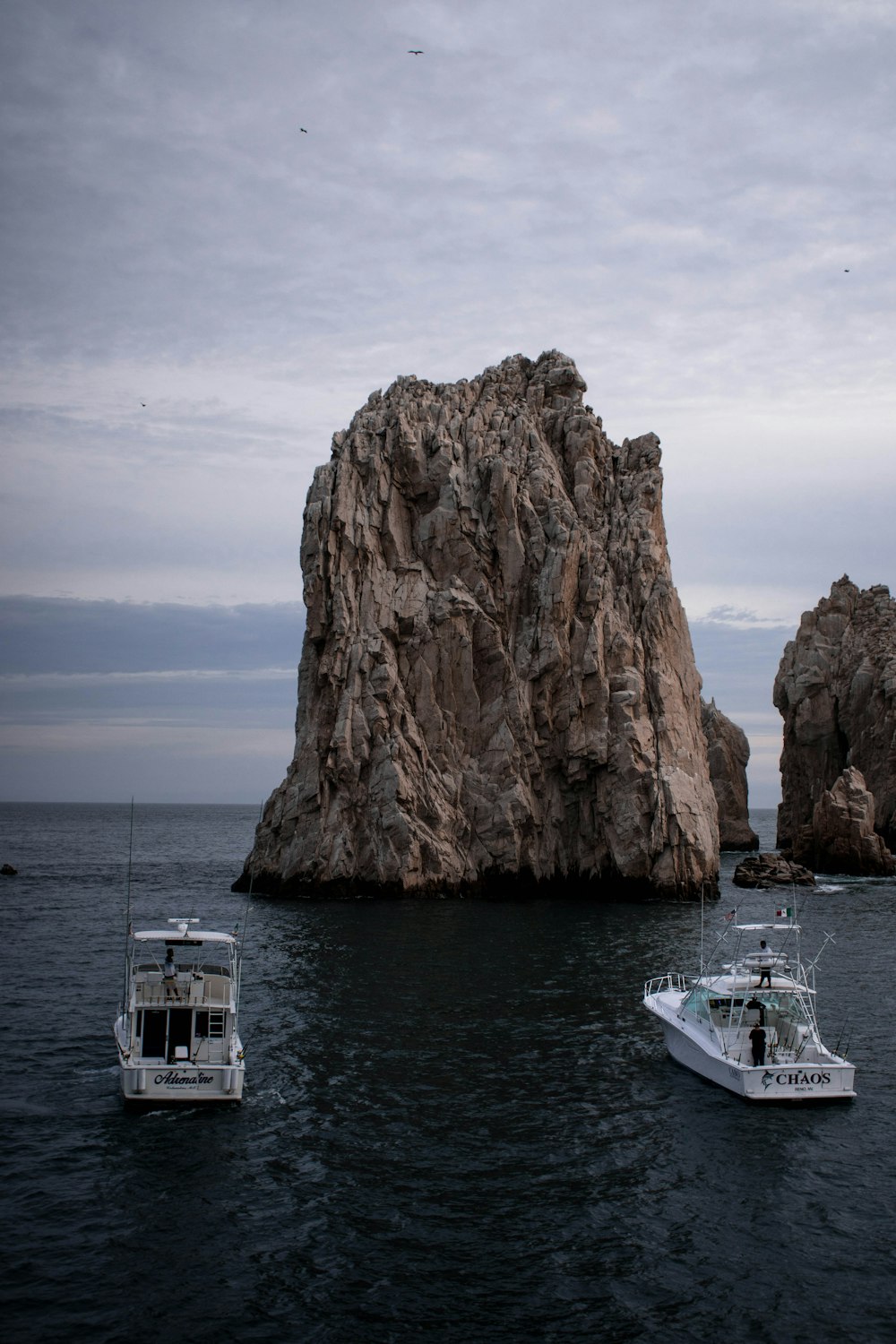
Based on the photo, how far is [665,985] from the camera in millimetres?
43531

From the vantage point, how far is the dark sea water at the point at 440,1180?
63.0 ft

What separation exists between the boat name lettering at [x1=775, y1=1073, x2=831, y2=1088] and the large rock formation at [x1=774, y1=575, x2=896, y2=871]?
276ft

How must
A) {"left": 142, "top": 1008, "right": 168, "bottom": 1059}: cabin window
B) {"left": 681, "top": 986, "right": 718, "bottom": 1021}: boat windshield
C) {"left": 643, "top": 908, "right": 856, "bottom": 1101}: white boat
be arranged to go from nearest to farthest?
{"left": 142, "top": 1008, "right": 168, "bottom": 1059}: cabin window → {"left": 643, "top": 908, "right": 856, "bottom": 1101}: white boat → {"left": 681, "top": 986, "right": 718, "bottom": 1021}: boat windshield

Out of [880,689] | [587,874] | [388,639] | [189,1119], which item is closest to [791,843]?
[880,689]

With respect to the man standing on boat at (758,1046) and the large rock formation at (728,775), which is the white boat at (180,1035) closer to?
the man standing on boat at (758,1046)

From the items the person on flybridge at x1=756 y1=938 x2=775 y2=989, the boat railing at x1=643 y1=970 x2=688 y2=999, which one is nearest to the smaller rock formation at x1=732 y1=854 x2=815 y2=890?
the boat railing at x1=643 y1=970 x2=688 y2=999

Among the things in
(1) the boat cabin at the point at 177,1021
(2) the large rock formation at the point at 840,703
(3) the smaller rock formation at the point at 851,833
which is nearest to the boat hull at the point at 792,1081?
(1) the boat cabin at the point at 177,1021

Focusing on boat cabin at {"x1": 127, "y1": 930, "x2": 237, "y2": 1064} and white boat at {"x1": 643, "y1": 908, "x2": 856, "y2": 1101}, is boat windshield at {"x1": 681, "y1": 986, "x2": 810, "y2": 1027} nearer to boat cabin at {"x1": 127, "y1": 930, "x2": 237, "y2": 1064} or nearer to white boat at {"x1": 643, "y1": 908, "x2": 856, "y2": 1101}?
white boat at {"x1": 643, "y1": 908, "x2": 856, "y2": 1101}

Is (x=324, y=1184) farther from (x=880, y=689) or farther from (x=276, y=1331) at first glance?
(x=880, y=689)

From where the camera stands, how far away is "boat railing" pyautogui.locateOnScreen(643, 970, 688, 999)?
1537 inches

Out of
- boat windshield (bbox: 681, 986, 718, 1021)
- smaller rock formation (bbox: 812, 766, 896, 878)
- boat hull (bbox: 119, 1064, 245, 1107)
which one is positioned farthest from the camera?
smaller rock formation (bbox: 812, 766, 896, 878)

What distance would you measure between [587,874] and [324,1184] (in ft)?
176

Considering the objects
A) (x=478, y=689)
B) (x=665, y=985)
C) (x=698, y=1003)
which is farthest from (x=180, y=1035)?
(x=478, y=689)

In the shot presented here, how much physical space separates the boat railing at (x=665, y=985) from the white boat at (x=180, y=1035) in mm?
15710
